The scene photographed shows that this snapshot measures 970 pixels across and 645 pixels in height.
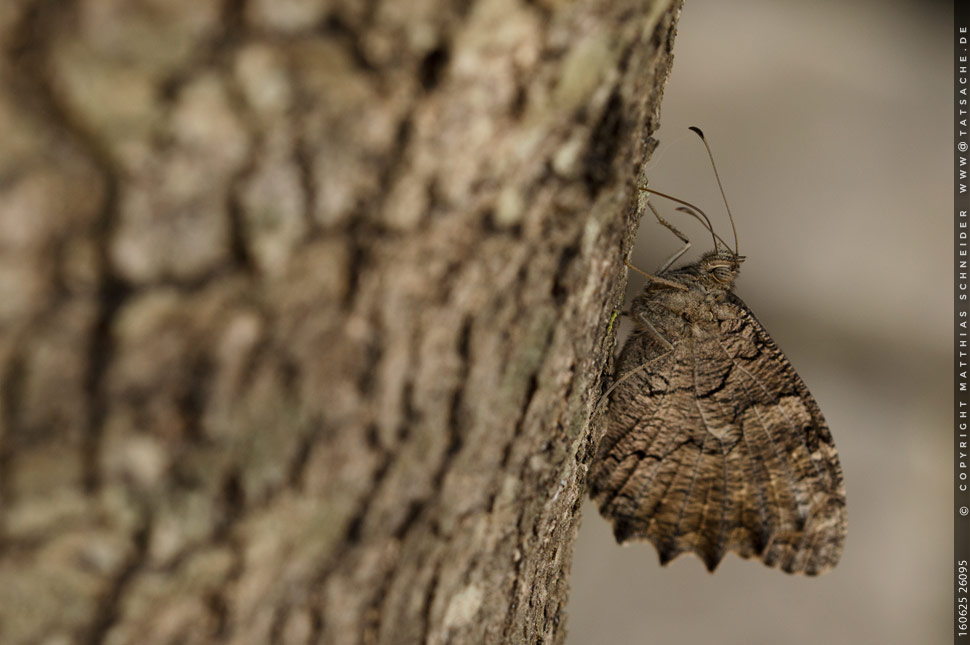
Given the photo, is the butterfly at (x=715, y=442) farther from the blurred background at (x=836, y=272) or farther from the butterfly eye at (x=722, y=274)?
the blurred background at (x=836, y=272)

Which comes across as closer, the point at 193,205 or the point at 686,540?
the point at 193,205

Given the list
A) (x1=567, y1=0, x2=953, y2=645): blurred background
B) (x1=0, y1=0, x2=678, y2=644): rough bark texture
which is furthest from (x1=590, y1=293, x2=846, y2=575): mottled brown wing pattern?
(x1=567, y1=0, x2=953, y2=645): blurred background

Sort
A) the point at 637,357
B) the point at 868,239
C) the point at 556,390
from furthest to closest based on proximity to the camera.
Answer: the point at 868,239, the point at 637,357, the point at 556,390

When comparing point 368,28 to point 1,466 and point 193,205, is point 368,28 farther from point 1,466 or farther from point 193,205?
point 1,466

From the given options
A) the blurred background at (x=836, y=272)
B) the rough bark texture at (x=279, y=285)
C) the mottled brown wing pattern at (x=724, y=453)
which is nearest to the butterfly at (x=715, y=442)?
the mottled brown wing pattern at (x=724, y=453)

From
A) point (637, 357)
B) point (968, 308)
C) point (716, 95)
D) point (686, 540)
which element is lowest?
point (686, 540)

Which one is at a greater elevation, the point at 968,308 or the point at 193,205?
the point at 968,308

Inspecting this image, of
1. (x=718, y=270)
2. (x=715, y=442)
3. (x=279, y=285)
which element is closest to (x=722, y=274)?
(x=718, y=270)

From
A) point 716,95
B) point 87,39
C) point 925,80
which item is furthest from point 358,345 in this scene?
point 925,80
